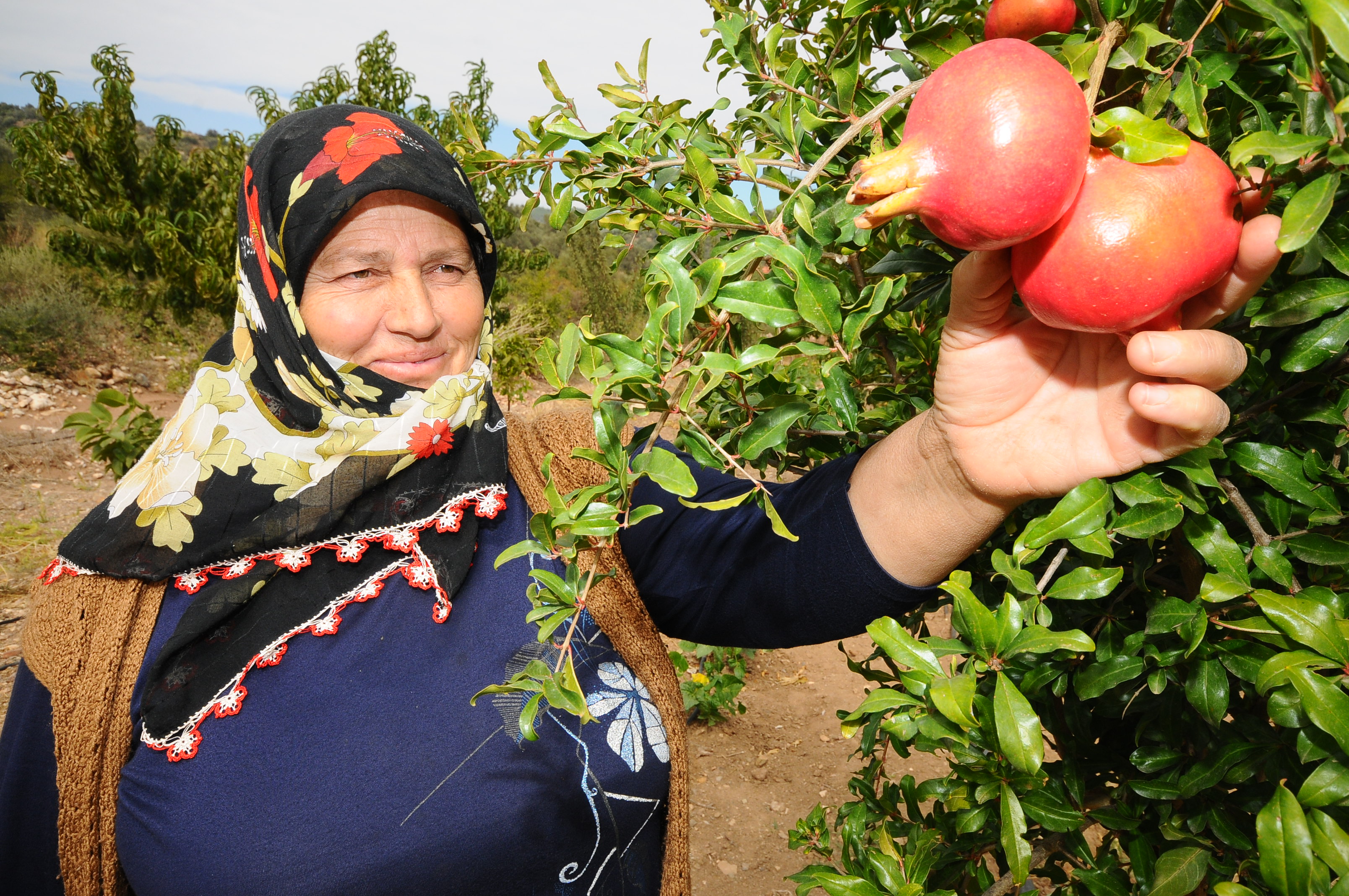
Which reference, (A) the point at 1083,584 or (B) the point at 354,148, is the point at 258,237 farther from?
(A) the point at 1083,584

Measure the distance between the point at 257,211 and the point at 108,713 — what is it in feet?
3.00

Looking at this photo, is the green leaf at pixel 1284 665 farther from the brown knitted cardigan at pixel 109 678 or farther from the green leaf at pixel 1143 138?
the brown knitted cardigan at pixel 109 678

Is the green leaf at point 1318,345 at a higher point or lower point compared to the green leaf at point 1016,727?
higher

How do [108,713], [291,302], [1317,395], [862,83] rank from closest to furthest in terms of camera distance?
1. [1317,395]
2. [862,83]
3. [108,713]
4. [291,302]

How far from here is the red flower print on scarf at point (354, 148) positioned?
4.49 feet

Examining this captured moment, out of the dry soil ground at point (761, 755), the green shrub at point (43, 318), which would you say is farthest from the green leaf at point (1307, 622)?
the green shrub at point (43, 318)

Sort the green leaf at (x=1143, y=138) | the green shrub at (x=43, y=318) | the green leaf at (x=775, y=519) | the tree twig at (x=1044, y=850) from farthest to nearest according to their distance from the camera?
1. the green shrub at (x=43, y=318)
2. the tree twig at (x=1044, y=850)
3. the green leaf at (x=775, y=519)
4. the green leaf at (x=1143, y=138)

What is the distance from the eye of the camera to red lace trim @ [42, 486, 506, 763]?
1210 mm

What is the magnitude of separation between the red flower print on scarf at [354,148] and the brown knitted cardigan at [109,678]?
0.64 meters

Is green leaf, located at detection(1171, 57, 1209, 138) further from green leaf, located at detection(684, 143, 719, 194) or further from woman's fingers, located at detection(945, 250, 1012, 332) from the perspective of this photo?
green leaf, located at detection(684, 143, 719, 194)

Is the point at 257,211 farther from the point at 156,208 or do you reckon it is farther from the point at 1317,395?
the point at 156,208

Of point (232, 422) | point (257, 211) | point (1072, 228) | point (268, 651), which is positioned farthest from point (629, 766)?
point (257, 211)

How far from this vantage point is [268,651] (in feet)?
4.12

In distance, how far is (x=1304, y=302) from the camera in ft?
2.07
